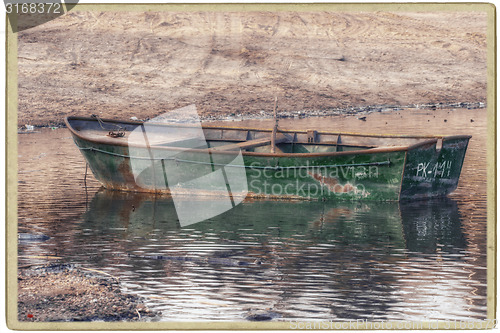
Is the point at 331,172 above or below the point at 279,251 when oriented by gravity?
below

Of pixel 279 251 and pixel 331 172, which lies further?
pixel 331 172

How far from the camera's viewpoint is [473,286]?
444 inches

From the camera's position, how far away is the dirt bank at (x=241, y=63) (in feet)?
118

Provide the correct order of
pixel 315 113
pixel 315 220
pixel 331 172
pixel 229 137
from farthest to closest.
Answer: pixel 315 113, pixel 229 137, pixel 331 172, pixel 315 220

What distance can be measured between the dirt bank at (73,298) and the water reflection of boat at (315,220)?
3470 millimetres

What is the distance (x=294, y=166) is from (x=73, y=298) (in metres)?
8.20

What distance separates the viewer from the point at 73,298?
34.7ft

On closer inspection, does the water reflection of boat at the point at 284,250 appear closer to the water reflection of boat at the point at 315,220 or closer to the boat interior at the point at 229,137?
the water reflection of boat at the point at 315,220

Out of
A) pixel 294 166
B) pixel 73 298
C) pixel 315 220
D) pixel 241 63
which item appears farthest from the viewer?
pixel 241 63

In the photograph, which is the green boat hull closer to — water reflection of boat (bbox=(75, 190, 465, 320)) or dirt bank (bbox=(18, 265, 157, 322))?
water reflection of boat (bbox=(75, 190, 465, 320))

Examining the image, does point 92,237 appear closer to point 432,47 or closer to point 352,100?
point 352,100

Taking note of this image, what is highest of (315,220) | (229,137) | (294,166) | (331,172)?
(294,166)

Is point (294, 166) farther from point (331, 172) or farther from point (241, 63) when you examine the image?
point (241, 63)

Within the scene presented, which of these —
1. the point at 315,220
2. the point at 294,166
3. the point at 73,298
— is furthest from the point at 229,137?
the point at 73,298
